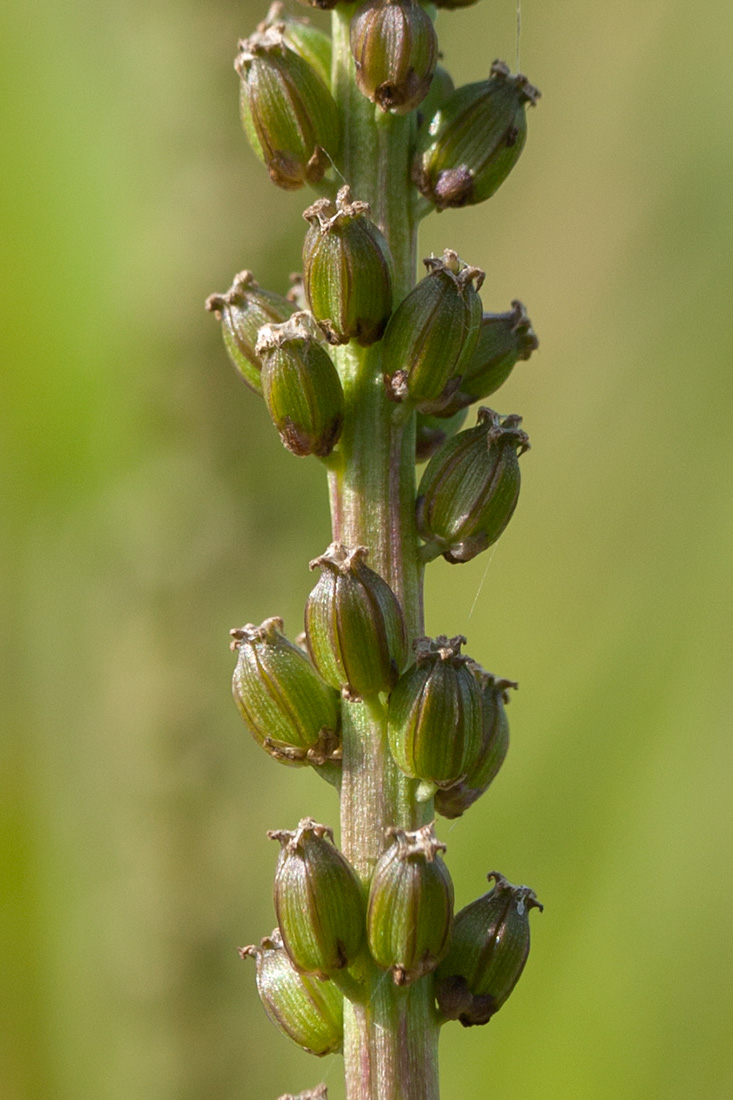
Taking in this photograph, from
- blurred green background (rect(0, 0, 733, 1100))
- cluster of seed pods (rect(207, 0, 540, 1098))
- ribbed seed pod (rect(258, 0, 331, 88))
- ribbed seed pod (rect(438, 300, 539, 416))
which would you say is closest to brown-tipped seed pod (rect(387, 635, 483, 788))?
cluster of seed pods (rect(207, 0, 540, 1098))

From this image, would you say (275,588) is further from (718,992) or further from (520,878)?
(718,992)

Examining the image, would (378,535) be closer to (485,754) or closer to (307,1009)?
(485,754)

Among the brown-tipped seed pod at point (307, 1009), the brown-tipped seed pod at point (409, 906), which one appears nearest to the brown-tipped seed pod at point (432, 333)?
the brown-tipped seed pod at point (409, 906)

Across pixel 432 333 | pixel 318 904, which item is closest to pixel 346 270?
pixel 432 333

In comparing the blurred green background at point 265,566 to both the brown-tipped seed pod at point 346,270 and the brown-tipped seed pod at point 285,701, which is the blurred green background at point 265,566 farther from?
the brown-tipped seed pod at point 346,270

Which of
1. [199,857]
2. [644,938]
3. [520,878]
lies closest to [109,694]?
[199,857]

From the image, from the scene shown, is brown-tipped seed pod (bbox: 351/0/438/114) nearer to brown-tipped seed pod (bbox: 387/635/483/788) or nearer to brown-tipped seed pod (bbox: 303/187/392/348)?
brown-tipped seed pod (bbox: 303/187/392/348)

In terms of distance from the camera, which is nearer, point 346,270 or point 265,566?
point 346,270
